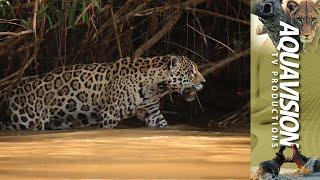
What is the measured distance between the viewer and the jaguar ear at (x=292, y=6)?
2105 millimetres

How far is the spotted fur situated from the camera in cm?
356

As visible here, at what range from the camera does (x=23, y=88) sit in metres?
3.65

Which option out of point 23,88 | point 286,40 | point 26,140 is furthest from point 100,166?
point 23,88

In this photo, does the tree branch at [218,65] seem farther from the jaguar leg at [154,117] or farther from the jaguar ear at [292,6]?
the jaguar ear at [292,6]

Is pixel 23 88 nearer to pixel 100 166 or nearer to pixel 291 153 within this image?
pixel 100 166

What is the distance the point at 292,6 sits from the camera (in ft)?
6.95

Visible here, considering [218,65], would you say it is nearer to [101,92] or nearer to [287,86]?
[101,92]

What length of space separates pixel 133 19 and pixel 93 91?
46cm

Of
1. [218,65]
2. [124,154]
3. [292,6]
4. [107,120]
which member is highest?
[292,6]

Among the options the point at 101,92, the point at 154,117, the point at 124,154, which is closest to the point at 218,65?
the point at 154,117

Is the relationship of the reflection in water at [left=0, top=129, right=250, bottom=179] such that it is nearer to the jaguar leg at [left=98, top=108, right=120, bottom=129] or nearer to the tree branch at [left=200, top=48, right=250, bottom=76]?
the jaguar leg at [left=98, top=108, right=120, bottom=129]

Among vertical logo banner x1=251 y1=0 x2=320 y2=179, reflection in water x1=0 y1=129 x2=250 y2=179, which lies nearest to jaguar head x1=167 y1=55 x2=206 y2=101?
reflection in water x1=0 y1=129 x2=250 y2=179

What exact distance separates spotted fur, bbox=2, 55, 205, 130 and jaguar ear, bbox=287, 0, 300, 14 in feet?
4.73

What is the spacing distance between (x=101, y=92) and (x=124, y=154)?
78 centimetres
